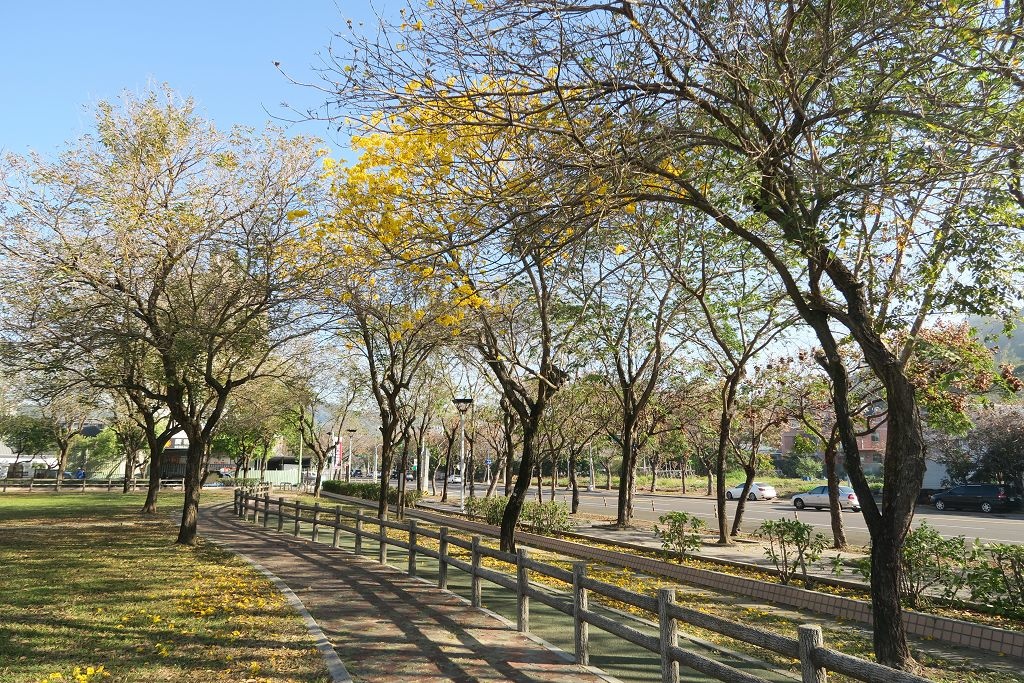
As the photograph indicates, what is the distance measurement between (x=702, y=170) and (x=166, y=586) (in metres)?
10.3

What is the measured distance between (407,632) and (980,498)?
3558cm

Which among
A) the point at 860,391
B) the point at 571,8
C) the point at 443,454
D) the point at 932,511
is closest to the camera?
the point at 571,8

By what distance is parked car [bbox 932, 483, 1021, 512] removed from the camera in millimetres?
33156

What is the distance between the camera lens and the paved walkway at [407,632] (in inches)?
266

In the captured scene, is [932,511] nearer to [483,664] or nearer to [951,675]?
[951,675]

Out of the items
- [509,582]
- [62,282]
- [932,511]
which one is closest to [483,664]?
[509,582]

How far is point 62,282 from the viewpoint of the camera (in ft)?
44.4

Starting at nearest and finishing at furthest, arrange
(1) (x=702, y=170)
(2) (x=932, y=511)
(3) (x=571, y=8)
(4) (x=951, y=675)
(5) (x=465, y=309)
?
(3) (x=571, y=8)
(4) (x=951, y=675)
(1) (x=702, y=170)
(5) (x=465, y=309)
(2) (x=932, y=511)

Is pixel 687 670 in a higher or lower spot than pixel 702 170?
lower

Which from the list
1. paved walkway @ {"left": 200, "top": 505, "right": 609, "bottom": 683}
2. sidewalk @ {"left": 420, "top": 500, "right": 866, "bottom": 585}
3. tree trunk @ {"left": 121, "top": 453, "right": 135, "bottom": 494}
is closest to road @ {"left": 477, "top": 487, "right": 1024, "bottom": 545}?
sidewalk @ {"left": 420, "top": 500, "right": 866, "bottom": 585}

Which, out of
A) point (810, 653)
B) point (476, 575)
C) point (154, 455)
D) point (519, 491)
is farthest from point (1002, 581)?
point (154, 455)

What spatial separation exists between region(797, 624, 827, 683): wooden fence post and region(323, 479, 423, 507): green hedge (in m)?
26.3

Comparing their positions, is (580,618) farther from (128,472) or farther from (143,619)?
(128,472)

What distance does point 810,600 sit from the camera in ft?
36.9
